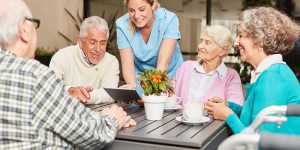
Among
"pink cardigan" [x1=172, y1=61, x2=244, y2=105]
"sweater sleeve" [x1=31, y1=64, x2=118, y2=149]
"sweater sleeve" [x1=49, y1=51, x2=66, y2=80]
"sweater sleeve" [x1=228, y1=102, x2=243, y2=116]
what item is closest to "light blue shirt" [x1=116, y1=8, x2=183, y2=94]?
"pink cardigan" [x1=172, y1=61, x2=244, y2=105]

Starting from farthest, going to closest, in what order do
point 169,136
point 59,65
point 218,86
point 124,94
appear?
point 59,65 → point 218,86 → point 124,94 → point 169,136

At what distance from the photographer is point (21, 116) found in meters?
1.29

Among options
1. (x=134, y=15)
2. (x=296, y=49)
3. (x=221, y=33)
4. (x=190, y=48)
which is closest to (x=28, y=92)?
(x=134, y=15)

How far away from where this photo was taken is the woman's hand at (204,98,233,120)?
195cm

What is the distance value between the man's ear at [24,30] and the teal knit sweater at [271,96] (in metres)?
1.02

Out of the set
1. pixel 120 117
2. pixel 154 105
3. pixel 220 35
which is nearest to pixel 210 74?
pixel 220 35

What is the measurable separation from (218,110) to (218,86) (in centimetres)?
55

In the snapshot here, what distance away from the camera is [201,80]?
2.58 meters

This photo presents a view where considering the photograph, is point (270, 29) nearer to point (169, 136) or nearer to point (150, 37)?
point (169, 136)

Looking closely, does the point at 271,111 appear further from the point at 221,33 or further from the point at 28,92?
the point at 221,33

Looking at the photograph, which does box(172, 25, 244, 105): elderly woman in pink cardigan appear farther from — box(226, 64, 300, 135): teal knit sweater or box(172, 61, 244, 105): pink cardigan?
box(226, 64, 300, 135): teal knit sweater

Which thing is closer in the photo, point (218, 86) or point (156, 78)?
point (156, 78)

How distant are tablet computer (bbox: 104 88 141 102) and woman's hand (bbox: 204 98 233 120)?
1.27 ft

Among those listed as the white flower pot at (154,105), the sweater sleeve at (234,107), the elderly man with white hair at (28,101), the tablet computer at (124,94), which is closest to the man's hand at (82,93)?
the tablet computer at (124,94)
